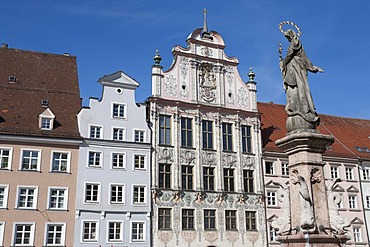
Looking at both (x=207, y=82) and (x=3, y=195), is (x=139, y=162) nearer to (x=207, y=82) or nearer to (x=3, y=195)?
(x=207, y=82)

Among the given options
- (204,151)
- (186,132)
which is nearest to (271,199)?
(204,151)

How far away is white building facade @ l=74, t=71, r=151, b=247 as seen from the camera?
2509 cm

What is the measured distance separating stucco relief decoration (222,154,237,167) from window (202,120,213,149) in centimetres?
116

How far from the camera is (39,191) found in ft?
79.9

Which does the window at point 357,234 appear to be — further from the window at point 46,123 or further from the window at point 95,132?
the window at point 46,123

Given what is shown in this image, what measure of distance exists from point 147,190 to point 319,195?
707 inches

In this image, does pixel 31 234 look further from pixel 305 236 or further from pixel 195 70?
pixel 305 236

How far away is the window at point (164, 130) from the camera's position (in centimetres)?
2798

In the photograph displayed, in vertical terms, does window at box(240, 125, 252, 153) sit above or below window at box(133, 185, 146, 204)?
above

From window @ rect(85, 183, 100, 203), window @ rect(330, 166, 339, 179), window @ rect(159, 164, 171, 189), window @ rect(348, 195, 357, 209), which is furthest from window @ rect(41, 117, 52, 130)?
window @ rect(348, 195, 357, 209)

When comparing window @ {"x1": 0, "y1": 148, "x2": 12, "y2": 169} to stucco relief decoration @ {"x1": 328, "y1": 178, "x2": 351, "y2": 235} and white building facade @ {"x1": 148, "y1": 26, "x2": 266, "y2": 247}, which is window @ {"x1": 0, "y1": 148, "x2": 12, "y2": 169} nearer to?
white building facade @ {"x1": 148, "y1": 26, "x2": 266, "y2": 247}

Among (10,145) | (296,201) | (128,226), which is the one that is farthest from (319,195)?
(10,145)

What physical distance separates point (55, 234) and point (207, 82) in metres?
13.8

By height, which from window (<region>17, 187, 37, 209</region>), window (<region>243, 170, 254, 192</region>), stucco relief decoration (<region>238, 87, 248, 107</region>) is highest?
stucco relief decoration (<region>238, 87, 248, 107</region>)
